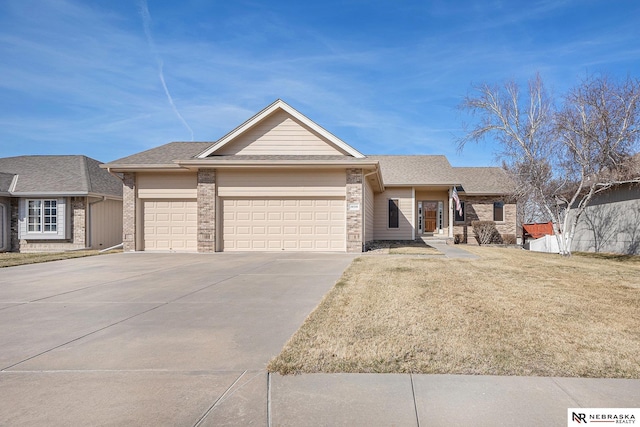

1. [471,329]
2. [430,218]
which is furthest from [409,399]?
[430,218]

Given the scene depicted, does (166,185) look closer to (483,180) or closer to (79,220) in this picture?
(79,220)

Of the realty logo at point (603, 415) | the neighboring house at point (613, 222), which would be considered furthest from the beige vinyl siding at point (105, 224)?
the neighboring house at point (613, 222)

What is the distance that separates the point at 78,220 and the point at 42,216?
1960mm

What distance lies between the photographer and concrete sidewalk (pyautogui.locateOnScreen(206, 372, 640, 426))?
273 cm

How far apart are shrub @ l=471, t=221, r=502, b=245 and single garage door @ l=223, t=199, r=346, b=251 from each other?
11.3 meters

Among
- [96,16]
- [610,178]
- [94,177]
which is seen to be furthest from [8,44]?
[610,178]

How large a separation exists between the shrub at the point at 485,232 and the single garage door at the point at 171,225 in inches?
644

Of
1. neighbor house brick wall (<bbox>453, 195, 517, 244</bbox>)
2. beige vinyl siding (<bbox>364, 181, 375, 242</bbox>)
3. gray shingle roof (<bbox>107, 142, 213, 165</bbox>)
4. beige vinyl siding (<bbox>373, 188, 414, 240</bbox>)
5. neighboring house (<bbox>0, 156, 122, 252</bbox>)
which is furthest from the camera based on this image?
neighbor house brick wall (<bbox>453, 195, 517, 244</bbox>)

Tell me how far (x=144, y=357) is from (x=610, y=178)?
60.6ft

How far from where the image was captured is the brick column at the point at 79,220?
19719 millimetres

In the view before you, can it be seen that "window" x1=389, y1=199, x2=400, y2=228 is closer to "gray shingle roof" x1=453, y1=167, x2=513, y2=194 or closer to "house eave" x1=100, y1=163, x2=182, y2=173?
"gray shingle roof" x1=453, y1=167, x2=513, y2=194

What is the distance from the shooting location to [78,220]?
65.1 ft

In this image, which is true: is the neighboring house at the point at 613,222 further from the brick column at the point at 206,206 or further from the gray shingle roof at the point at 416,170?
the brick column at the point at 206,206

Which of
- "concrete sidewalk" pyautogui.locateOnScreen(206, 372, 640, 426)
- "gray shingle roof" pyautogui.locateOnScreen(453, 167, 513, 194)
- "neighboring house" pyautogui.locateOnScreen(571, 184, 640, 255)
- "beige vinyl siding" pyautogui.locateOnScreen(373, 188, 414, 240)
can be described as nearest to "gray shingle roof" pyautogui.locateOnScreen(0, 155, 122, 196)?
"beige vinyl siding" pyautogui.locateOnScreen(373, 188, 414, 240)
